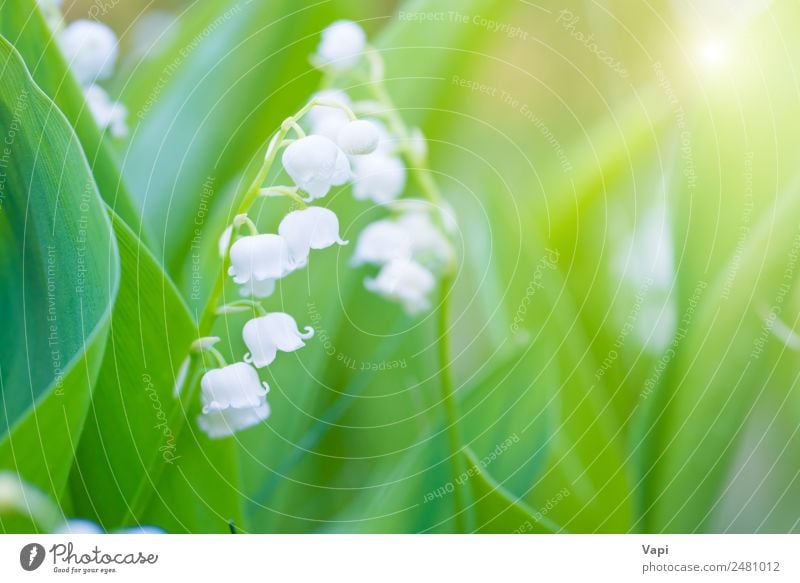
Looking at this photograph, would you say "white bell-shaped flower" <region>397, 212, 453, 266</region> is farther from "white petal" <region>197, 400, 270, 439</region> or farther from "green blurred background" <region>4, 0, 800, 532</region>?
"white petal" <region>197, 400, 270, 439</region>

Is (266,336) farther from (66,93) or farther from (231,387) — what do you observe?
(66,93)

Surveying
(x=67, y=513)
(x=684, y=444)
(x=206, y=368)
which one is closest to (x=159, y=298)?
(x=206, y=368)

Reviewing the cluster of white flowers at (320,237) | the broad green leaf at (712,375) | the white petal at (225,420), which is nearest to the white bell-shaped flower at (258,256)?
the cluster of white flowers at (320,237)

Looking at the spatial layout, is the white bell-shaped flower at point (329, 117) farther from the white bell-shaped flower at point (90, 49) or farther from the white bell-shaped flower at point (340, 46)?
the white bell-shaped flower at point (90, 49)

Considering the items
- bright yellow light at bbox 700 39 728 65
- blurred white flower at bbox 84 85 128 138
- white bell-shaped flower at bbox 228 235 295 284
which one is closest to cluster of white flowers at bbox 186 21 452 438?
white bell-shaped flower at bbox 228 235 295 284

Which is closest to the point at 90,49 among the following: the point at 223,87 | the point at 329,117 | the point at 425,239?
the point at 223,87
